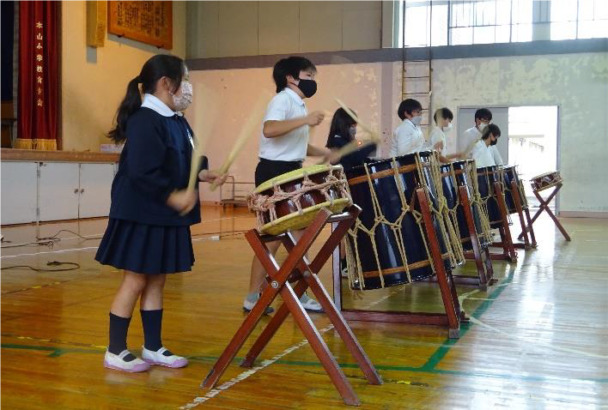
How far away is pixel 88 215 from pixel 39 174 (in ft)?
4.02

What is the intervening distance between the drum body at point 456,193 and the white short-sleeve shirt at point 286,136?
2.75 ft

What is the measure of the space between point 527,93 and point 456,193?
9.11 metres

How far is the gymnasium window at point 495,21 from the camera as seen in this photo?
1247 centimetres

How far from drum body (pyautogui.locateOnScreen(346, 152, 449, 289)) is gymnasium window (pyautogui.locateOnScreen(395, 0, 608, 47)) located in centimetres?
1035

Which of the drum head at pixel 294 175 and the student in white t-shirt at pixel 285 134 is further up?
the student in white t-shirt at pixel 285 134

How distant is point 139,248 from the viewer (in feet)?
8.96

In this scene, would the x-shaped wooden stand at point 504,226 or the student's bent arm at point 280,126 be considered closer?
the student's bent arm at point 280,126

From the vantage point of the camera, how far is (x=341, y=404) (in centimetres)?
243

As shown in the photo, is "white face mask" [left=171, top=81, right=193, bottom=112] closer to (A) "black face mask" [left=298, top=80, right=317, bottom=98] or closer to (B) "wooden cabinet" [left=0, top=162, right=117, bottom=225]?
(A) "black face mask" [left=298, top=80, right=317, bottom=98]

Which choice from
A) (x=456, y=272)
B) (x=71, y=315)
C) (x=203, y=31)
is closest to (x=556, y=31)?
(x=203, y=31)

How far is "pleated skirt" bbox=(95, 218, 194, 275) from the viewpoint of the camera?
2.74 m

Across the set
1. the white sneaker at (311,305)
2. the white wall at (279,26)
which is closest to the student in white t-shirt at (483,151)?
the white sneaker at (311,305)

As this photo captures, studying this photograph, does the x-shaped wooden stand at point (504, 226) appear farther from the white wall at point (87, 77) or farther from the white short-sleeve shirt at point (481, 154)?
the white wall at point (87, 77)

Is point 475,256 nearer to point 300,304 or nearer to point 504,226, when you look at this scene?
point 504,226
